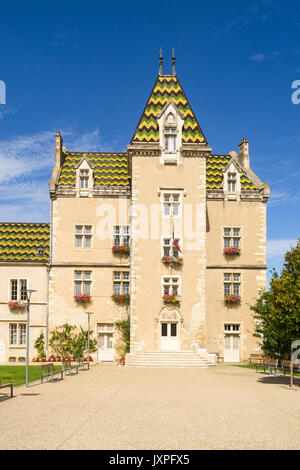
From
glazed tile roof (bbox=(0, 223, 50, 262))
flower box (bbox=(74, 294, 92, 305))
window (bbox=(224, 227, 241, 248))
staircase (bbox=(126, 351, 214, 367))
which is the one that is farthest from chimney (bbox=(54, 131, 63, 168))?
staircase (bbox=(126, 351, 214, 367))

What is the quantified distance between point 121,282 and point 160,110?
37.8 feet

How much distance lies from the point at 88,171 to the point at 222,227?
31.8ft

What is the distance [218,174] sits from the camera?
126 ft

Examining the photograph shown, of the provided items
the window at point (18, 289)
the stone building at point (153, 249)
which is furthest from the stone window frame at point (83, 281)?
the window at point (18, 289)

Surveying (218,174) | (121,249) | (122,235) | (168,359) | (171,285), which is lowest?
(168,359)

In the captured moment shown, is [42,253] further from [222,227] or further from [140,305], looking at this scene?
[222,227]

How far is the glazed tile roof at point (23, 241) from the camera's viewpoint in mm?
35938

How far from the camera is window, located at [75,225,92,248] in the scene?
118 ft

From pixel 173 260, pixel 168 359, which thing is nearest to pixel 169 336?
pixel 168 359

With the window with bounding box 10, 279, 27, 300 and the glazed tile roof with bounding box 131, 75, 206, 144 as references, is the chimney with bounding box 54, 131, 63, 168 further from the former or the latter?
the window with bounding box 10, 279, 27, 300

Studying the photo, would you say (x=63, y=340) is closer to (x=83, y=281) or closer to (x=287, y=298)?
(x=83, y=281)

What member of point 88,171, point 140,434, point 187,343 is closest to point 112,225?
point 88,171

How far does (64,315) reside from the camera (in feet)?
115

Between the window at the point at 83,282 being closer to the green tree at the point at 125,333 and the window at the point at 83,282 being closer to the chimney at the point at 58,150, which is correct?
the green tree at the point at 125,333
